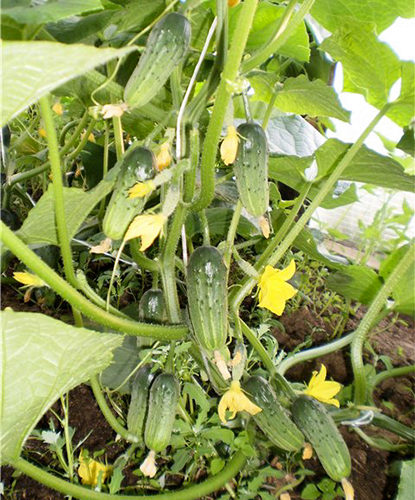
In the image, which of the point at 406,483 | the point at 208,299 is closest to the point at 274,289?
the point at 208,299

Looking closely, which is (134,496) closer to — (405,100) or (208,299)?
(208,299)

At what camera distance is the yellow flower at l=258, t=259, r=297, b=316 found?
0.82 metres

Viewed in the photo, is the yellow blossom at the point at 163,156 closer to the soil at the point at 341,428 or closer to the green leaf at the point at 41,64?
the green leaf at the point at 41,64

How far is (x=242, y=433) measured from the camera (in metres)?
0.90

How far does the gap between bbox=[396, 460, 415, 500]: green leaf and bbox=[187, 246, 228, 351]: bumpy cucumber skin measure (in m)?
0.35

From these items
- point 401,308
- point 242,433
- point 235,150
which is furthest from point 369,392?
point 235,150

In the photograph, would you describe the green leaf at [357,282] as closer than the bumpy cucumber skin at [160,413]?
No

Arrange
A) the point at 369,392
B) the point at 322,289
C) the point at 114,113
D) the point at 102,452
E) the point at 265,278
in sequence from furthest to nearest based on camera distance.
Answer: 1. the point at 322,289
2. the point at 369,392
3. the point at 102,452
4. the point at 265,278
5. the point at 114,113

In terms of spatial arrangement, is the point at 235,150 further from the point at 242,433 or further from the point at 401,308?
the point at 401,308

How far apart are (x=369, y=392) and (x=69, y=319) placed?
2.47 feet

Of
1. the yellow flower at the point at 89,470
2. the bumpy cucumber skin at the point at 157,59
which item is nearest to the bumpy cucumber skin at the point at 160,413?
the yellow flower at the point at 89,470

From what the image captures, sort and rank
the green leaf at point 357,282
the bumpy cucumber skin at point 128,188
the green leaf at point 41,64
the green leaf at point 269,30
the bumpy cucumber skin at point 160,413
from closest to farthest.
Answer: the green leaf at point 41,64
the bumpy cucumber skin at point 128,188
the bumpy cucumber skin at point 160,413
the green leaf at point 269,30
the green leaf at point 357,282

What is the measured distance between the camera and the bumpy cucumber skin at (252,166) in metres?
0.72

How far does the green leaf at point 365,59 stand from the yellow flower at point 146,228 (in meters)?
0.46
